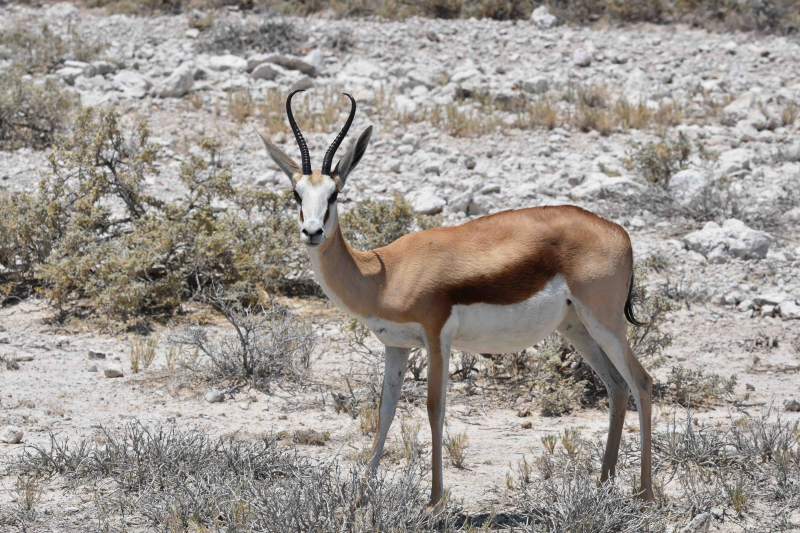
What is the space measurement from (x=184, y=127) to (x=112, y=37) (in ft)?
20.1

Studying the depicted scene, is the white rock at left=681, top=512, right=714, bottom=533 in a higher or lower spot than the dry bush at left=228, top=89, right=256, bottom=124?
→ lower

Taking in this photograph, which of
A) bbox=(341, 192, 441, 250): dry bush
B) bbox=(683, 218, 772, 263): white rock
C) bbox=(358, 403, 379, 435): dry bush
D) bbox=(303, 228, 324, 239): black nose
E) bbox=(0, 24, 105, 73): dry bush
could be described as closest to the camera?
bbox=(303, 228, 324, 239): black nose

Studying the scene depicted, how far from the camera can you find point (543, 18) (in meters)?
19.9

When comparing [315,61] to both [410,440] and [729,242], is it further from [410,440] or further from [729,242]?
[410,440]

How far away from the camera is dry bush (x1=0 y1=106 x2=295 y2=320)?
8.95 meters

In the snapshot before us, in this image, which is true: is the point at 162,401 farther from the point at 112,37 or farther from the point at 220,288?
the point at 112,37

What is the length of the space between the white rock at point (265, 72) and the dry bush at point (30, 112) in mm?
3869

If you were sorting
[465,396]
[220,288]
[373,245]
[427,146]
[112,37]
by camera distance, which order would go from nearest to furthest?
[465,396]
[220,288]
[373,245]
[427,146]
[112,37]

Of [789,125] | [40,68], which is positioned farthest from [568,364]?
[40,68]

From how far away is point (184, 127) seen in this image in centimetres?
1419

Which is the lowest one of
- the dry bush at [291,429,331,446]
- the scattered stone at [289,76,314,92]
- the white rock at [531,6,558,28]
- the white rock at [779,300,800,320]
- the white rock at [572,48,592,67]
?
the dry bush at [291,429,331,446]

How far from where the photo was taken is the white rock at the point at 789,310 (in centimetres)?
899

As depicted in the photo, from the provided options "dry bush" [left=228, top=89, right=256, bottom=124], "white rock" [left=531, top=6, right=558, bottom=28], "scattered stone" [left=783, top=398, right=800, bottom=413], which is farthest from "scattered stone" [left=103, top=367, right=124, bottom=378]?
"white rock" [left=531, top=6, right=558, bottom=28]

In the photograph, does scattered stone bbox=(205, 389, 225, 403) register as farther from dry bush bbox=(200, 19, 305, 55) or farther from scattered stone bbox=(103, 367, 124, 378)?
dry bush bbox=(200, 19, 305, 55)
